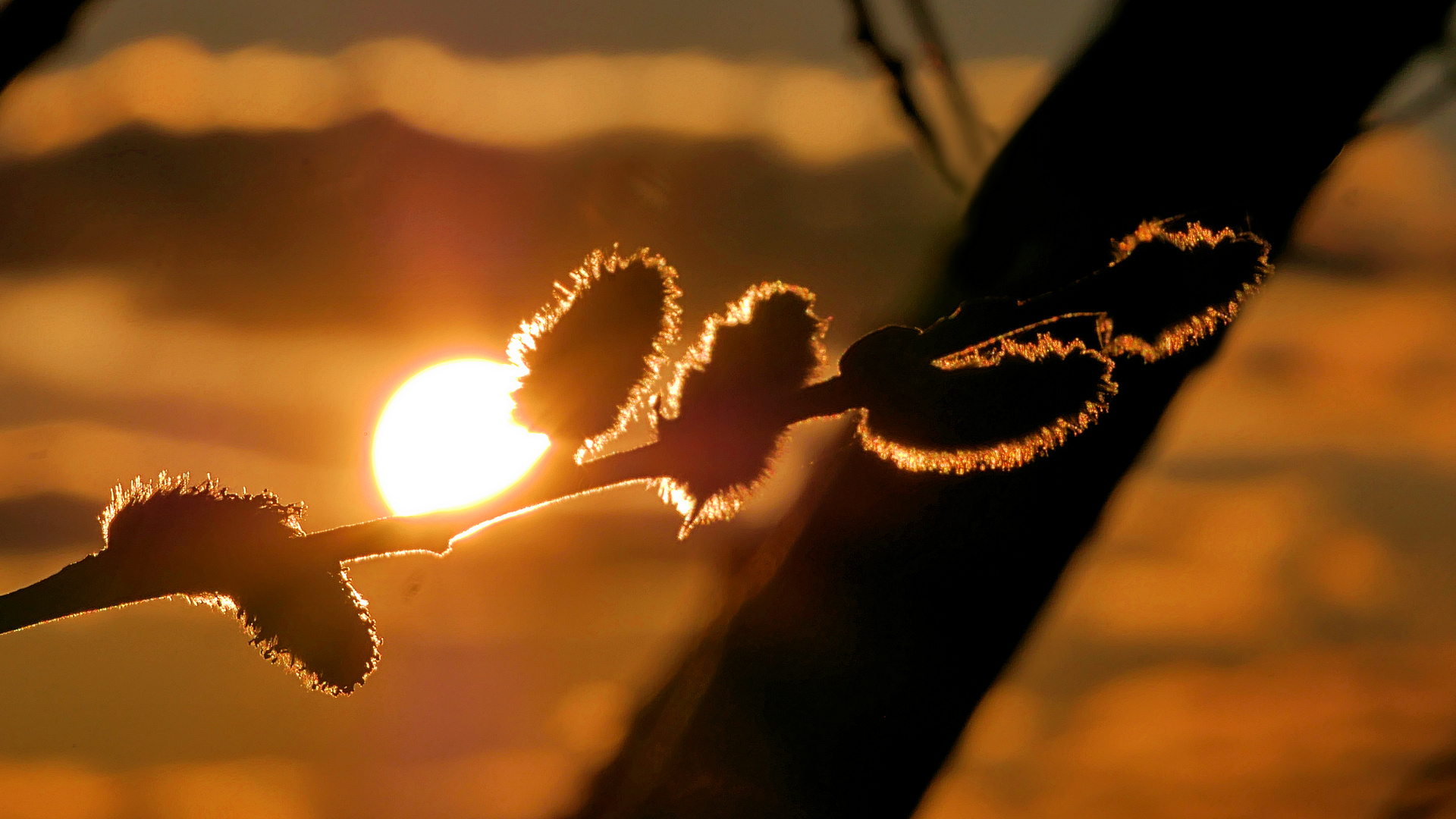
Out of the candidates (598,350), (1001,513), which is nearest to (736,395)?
(598,350)

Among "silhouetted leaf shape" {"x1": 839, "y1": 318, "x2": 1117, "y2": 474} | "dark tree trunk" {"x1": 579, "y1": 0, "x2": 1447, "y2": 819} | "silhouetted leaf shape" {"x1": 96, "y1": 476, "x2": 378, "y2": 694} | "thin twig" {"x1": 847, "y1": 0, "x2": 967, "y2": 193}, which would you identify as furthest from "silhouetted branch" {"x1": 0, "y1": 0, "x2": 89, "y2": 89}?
"thin twig" {"x1": 847, "y1": 0, "x2": 967, "y2": 193}

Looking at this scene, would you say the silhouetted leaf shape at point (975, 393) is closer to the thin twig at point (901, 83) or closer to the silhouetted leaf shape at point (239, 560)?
the silhouetted leaf shape at point (239, 560)

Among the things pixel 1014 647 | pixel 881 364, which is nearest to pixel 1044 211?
pixel 1014 647

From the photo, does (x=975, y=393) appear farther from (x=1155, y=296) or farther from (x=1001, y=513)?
(x=1001, y=513)

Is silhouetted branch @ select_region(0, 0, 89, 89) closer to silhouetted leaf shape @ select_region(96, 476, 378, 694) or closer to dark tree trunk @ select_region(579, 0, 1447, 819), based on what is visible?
silhouetted leaf shape @ select_region(96, 476, 378, 694)

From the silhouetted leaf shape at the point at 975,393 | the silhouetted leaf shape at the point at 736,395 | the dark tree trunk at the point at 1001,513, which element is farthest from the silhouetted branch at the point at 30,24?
the dark tree trunk at the point at 1001,513

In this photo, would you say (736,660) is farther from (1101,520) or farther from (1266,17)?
(1266,17)
